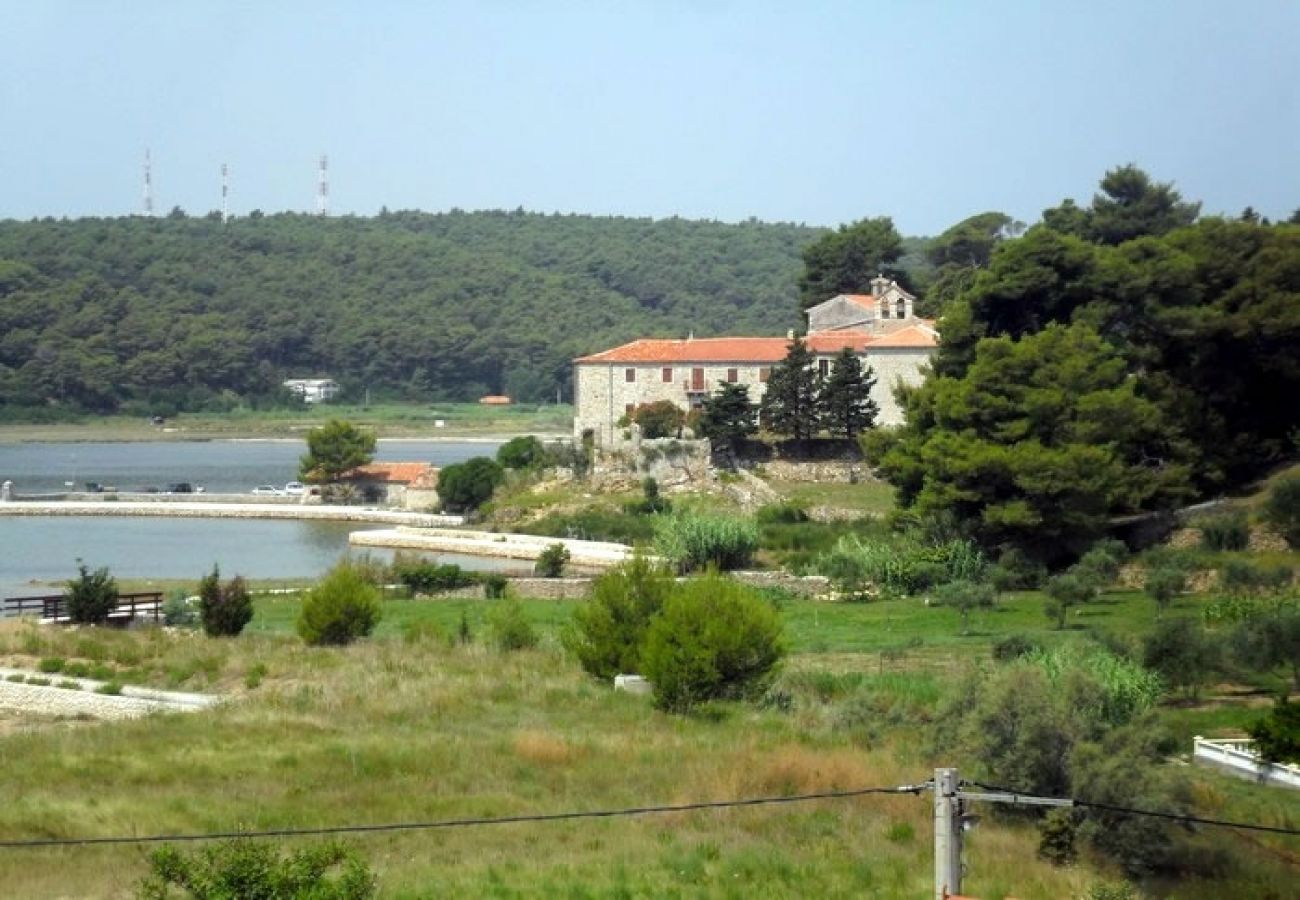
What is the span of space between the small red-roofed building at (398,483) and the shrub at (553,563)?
21139 mm

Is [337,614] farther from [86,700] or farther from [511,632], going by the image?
[86,700]

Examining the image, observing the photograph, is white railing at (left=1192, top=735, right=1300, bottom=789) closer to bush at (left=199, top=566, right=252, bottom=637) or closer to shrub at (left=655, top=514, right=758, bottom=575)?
bush at (left=199, top=566, right=252, bottom=637)

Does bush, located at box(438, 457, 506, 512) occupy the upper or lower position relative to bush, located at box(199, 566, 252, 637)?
upper

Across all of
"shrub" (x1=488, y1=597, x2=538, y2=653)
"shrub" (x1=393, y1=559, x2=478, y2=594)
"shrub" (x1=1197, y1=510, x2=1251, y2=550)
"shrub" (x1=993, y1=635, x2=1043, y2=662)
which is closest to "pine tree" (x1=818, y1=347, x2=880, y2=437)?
"shrub" (x1=393, y1=559, x2=478, y2=594)

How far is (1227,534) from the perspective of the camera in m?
35.2

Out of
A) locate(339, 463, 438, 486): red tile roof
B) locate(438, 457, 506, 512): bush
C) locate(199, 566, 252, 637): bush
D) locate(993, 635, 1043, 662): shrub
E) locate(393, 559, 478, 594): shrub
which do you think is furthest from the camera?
locate(339, 463, 438, 486): red tile roof

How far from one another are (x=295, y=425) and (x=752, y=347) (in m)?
62.7

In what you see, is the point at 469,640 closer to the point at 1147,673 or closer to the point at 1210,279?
the point at 1147,673

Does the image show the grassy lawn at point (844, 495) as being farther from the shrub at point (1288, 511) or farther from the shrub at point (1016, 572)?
the shrub at point (1288, 511)

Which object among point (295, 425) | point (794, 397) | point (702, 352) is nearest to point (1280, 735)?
point (794, 397)

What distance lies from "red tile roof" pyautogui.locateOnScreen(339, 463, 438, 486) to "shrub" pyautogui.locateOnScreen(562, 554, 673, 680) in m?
40.8

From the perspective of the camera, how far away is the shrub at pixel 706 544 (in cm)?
Answer: 4031

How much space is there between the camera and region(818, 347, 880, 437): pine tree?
50.2 meters

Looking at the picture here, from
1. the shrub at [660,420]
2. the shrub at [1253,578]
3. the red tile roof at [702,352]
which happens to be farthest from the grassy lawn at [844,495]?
the shrub at [1253,578]
